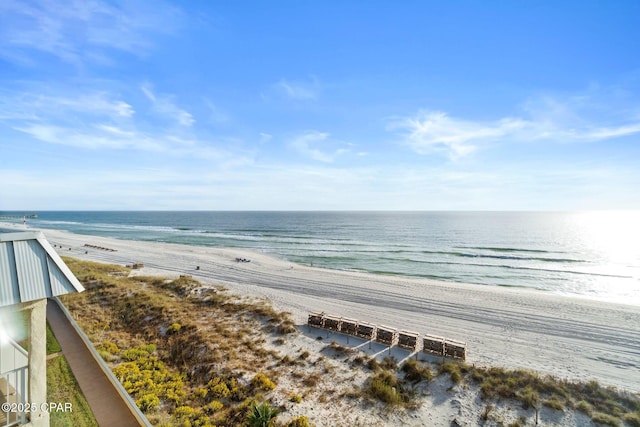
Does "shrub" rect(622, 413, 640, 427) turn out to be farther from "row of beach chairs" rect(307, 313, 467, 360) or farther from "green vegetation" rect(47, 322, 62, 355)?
"green vegetation" rect(47, 322, 62, 355)

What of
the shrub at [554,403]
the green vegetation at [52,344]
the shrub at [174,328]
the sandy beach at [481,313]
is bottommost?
the sandy beach at [481,313]

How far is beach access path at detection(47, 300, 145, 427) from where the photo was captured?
26.6ft

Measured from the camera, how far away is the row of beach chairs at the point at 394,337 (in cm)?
1408

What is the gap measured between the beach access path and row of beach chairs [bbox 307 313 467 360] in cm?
1045

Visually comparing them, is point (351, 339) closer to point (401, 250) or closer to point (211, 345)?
point (211, 345)

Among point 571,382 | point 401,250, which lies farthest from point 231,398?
point 401,250

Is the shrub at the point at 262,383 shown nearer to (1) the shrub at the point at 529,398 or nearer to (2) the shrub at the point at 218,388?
(2) the shrub at the point at 218,388

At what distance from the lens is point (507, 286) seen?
105ft

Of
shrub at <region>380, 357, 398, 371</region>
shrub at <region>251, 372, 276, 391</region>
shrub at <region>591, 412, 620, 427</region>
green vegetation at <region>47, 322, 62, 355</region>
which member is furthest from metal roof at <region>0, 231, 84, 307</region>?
shrub at <region>591, 412, 620, 427</region>

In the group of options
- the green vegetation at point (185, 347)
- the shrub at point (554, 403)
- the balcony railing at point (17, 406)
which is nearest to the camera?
the balcony railing at point (17, 406)

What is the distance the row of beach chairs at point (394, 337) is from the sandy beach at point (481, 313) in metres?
1.10

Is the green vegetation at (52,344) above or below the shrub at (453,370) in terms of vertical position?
above

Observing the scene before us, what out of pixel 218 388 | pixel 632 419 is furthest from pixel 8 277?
pixel 632 419

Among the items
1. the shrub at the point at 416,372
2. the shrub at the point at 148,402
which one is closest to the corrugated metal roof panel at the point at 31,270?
the shrub at the point at 148,402
